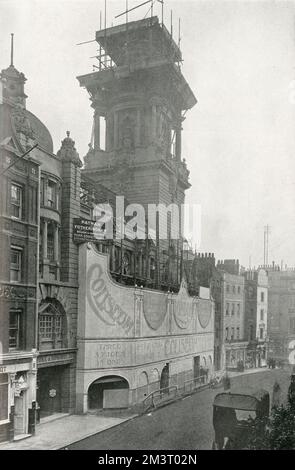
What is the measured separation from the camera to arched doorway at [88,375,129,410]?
34.3m

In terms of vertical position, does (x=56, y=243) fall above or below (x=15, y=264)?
above

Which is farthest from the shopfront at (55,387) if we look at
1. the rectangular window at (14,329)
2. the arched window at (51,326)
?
the rectangular window at (14,329)

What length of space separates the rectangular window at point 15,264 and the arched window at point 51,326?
372cm

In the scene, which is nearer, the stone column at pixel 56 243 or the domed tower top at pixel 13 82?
the stone column at pixel 56 243

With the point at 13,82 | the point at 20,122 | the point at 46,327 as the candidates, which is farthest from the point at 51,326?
the point at 13,82

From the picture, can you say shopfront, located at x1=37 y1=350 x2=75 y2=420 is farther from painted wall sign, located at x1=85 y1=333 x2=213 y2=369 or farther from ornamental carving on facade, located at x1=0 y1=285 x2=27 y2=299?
ornamental carving on facade, located at x1=0 y1=285 x2=27 y2=299

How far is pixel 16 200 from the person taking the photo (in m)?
27.9

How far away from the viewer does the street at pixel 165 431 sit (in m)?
24.9

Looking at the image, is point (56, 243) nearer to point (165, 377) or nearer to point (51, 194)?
point (51, 194)

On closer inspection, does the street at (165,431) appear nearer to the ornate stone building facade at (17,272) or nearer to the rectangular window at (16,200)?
the ornate stone building facade at (17,272)

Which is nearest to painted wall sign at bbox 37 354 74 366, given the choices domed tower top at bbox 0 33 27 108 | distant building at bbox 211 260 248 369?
domed tower top at bbox 0 33 27 108

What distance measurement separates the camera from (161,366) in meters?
42.2

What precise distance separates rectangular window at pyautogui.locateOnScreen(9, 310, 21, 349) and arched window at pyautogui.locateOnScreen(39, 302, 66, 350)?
3.03 metres

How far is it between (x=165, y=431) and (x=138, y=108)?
3932cm
